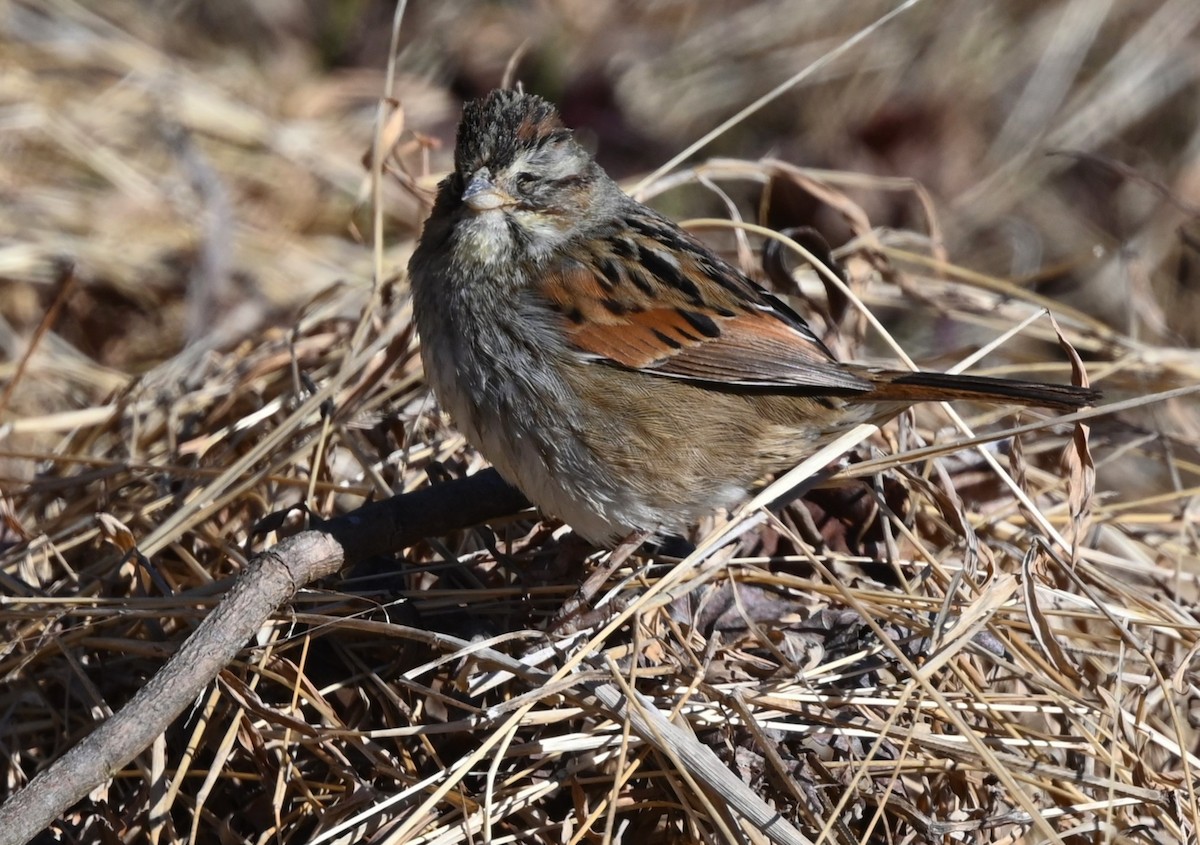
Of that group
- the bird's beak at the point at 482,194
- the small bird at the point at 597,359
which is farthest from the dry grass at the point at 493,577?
the bird's beak at the point at 482,194

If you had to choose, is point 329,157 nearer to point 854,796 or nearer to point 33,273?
point 33,273

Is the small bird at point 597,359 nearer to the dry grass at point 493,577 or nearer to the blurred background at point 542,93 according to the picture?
the dry grass at point 493,577

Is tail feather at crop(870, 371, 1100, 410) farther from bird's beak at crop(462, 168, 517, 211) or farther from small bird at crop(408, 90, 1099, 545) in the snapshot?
bird's beak at crop(462, 168, 517, 211)

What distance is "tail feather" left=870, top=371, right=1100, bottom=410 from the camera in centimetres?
262

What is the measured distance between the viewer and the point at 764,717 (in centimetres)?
254

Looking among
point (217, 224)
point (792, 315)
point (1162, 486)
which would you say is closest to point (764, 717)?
point (792, 315)

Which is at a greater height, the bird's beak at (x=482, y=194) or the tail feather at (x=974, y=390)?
the bird's beak at (x=482, y=194)

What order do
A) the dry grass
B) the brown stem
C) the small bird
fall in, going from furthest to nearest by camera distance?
the small bird < the dry grass < the brown stem

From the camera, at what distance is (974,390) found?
8.89 ft

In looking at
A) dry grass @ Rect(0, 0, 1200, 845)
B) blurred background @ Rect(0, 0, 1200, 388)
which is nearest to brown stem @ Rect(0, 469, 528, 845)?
dry grass @ Rect(0, 0, 1200, 845)

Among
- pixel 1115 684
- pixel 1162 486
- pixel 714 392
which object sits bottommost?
pixel 1162 486

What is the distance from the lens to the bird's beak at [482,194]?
3018 millimetres

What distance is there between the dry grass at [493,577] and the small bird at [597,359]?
0.17m

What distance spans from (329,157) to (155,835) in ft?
12.7
